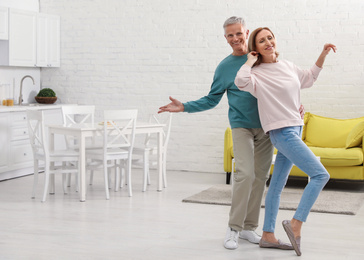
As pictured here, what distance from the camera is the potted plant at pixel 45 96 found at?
793 centimetres

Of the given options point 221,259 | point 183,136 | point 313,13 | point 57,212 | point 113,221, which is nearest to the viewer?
point 221,259

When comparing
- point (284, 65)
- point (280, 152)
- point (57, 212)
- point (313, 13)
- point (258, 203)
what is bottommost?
point (57, 212)

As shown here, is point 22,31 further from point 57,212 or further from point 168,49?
point 57,212

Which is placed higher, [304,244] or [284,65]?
[284,65]

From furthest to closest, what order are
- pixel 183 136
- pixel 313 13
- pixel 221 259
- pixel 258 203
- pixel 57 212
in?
pixel 183 136 < pixel 313 13 < pixel 57 212 < pixel 258 203 < pixel 221 259

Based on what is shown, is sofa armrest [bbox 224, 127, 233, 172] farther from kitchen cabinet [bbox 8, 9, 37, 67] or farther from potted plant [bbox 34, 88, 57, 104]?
kitchen cabinet [bbox 8, 9, 37, 67]

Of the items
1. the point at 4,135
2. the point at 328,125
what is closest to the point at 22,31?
the point at 4,135

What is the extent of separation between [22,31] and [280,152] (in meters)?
4.76

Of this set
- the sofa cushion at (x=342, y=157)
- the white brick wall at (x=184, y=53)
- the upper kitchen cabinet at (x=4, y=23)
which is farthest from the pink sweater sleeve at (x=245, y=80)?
the upper kitchen cabinet at (x=4, y=23)

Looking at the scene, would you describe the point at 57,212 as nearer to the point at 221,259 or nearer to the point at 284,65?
the point at 221,259

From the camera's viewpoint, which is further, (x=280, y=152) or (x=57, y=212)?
(x=57, y=212)

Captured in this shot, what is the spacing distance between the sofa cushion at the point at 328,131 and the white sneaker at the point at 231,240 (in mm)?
3131

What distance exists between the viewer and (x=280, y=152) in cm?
374

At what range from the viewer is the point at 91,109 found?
6.68 metres
